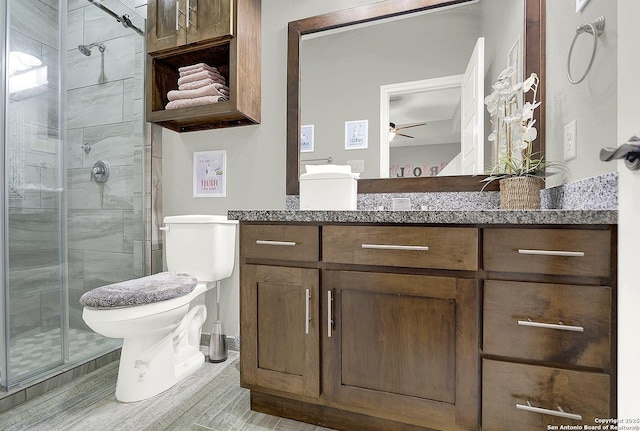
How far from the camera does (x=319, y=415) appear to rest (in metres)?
1.25

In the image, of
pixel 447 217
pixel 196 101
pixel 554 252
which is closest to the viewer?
pixel 554 252

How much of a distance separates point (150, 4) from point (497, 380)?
Answer: 2474 mm

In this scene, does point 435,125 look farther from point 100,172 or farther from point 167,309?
point 100,172

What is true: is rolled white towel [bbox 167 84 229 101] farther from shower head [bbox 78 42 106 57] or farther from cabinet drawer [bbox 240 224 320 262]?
cabinet drawer [bbox 240 224 320 262]

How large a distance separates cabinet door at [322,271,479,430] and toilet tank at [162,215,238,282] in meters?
0.85

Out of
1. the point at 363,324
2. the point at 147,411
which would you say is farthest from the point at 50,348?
the point at 363,324

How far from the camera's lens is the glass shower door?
4.87 ft

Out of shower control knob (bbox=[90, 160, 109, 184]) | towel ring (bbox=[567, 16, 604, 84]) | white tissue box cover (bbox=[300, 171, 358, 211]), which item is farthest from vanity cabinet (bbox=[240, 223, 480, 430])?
shower control knob (bbox=[90, 160, 109, 184])

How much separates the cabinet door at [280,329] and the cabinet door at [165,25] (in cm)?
142

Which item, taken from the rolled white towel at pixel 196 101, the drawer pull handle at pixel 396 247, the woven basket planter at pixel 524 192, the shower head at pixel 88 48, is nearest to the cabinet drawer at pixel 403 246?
the drawer pull handle at pixel 396 247

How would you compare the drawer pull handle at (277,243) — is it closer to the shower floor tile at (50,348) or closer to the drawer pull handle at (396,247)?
the drawer pull handle at (396,247)

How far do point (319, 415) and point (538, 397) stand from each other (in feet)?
2.51

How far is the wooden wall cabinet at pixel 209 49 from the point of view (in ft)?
5.65

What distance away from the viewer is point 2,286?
1.44 meters
